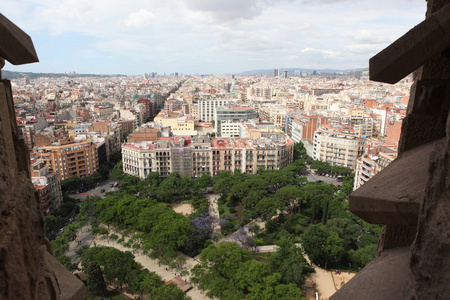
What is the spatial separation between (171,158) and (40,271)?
2782 cm

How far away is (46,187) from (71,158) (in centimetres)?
789

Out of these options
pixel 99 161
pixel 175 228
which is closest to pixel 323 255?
pixel 175 228

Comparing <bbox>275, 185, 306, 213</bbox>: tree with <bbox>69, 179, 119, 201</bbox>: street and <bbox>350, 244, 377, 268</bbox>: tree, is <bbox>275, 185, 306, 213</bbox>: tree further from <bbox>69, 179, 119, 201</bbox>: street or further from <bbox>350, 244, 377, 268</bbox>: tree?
<bbox>69, 179, 119, 201</bbox>: street

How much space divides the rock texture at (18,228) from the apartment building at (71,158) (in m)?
29.3

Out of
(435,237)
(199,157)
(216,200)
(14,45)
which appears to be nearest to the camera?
(435,237)

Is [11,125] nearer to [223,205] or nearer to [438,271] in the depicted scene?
[438,271]

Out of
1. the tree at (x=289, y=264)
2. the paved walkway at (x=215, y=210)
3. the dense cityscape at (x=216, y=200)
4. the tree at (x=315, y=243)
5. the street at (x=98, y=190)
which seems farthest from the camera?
the street at (x=98, y=190)

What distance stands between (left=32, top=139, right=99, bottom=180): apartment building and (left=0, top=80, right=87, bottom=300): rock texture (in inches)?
1154

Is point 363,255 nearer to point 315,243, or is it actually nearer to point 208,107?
point 315,243

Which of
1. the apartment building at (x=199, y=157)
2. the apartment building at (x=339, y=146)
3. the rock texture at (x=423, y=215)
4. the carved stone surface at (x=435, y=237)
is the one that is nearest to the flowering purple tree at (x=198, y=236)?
the apartment building at (x=199, y=157)

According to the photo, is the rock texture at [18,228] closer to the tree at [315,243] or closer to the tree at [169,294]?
the tree at [169,294]

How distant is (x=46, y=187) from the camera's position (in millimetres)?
21297

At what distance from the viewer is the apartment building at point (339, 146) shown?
33.6 metres

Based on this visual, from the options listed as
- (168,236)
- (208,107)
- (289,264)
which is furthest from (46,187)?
(208,107)
